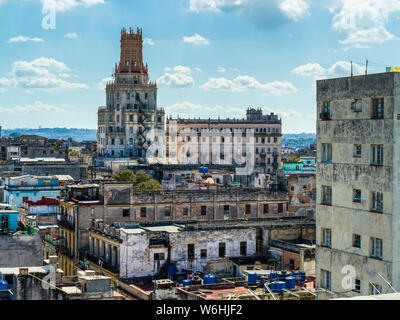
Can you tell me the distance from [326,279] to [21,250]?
19.4 metres

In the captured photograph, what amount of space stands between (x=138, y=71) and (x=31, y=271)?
13144 cm

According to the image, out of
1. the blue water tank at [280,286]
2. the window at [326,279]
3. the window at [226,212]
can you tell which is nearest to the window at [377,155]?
the window at [326,279]

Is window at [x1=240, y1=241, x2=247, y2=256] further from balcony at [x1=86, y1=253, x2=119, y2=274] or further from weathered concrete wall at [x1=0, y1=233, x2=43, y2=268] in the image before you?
weathered concrete wall at [x1=0, y1=233, x2=43, y2=268]

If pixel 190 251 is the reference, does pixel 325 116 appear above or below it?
above

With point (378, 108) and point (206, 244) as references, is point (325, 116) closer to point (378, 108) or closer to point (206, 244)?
point (378, 108)

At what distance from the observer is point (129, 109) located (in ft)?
518

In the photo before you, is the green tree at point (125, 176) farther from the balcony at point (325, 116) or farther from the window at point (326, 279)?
the balcony at point (325, 116)

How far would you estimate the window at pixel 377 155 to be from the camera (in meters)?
36.6

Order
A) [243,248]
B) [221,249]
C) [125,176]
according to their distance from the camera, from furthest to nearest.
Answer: [125,176]
[243,248]
[221,249]

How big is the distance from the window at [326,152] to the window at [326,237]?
14.0 feet

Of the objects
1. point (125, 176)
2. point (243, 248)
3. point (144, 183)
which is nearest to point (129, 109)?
point (125, 176)

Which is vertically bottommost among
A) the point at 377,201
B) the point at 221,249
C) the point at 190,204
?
the point at 221,249

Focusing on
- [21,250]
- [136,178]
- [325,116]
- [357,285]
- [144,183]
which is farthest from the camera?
[136,178]
